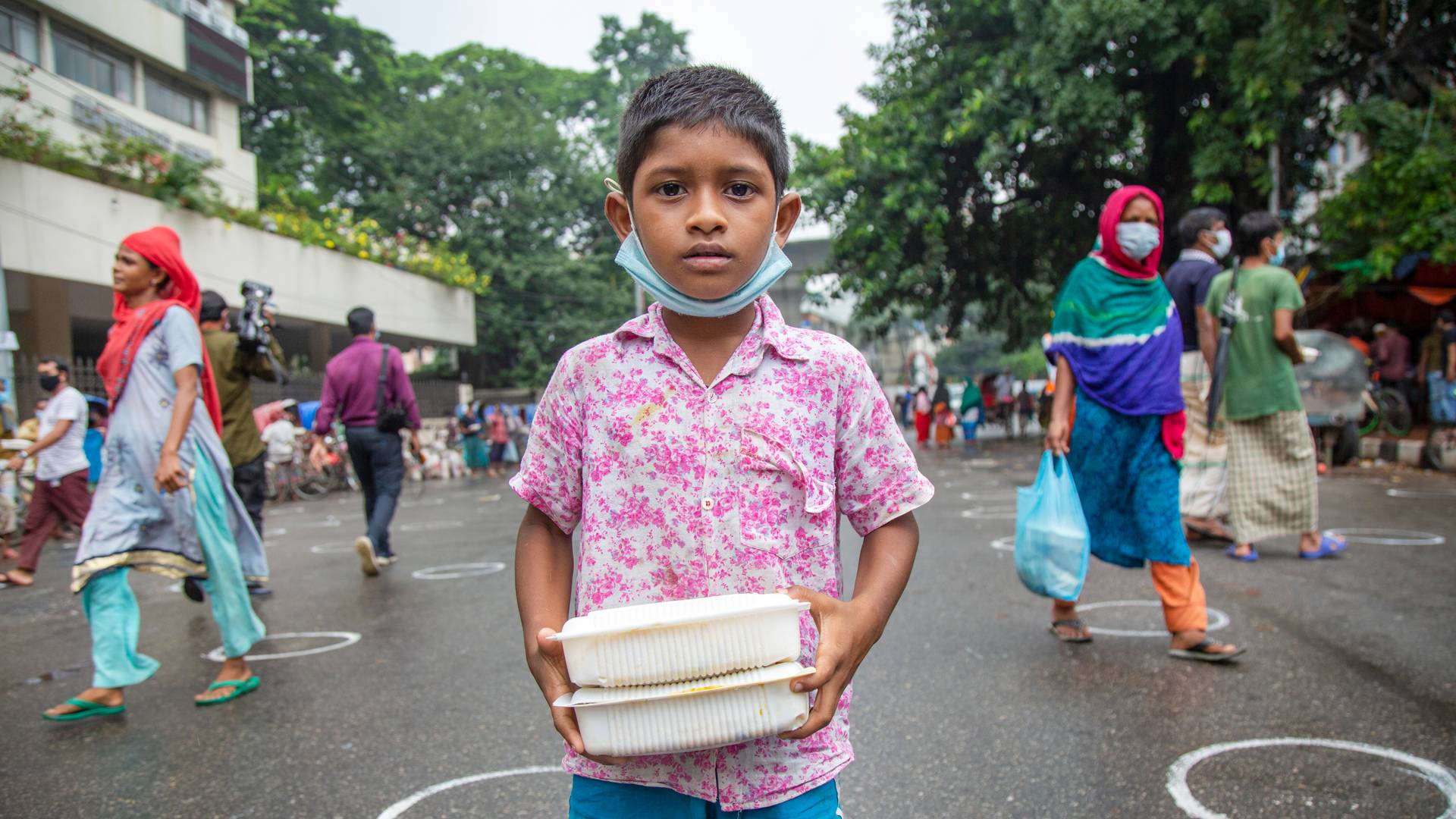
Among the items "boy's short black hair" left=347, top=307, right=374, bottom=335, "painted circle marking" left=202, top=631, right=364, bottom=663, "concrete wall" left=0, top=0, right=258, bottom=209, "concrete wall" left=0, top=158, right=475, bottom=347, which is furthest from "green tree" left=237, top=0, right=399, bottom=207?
"painted circle marking" left=202, top=631, right=364, bottom=663

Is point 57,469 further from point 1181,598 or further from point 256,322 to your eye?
point 1181,598

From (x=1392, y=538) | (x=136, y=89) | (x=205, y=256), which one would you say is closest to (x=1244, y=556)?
(x=1392, y=538)

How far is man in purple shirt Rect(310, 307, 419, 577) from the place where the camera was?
7.20 metres

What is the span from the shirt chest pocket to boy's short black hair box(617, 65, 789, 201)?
444mm

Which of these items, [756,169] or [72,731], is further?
[72,731]

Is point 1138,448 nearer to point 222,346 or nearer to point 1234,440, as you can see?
point 1234,440

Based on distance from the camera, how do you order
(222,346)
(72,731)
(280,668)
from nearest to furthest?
1. (72,731)
2. (280,668)
3. (222,346)

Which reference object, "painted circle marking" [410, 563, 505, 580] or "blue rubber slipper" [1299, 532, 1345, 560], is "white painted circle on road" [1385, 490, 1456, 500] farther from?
"painted circle marking" [410, 563, 505, 580]

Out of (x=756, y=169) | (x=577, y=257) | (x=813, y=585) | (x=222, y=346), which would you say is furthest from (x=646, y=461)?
(x=577, y=257)

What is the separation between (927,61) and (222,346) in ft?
51.4

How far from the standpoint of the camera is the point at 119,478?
4.05 meters

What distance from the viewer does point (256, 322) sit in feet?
18.3

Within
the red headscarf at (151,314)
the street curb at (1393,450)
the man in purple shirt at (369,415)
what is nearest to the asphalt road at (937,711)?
the man in purple shirt at (369,415)

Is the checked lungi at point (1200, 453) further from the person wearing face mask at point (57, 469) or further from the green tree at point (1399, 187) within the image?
the person wearing face mask at point (57, 469)
